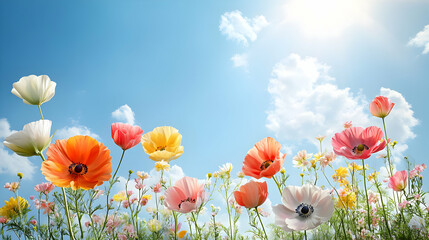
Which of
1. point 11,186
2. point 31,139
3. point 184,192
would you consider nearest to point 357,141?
point 184,192

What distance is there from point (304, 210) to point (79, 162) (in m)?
0.75

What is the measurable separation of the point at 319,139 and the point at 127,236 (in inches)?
61.9

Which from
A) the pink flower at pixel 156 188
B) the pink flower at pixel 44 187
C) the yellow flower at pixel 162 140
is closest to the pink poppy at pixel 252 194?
the yellow flower at pixel 162 140

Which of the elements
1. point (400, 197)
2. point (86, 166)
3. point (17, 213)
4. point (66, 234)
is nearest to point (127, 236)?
point (66, 234)

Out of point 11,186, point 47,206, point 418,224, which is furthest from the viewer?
point 11,186

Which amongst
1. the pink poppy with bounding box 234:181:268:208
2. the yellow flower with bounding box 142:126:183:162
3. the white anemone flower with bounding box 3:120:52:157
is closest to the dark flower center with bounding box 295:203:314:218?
the pink poppy with bounding box 234:181:268:208

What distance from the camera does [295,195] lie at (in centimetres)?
100

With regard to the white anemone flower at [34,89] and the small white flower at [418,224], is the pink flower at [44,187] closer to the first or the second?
the white anemone flower at [34,89]

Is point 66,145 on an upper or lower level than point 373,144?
lower

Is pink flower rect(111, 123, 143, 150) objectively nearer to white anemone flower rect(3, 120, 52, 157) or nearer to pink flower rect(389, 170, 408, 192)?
white anemone flower rect(3, 120, 52, 157)

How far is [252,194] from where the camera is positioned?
966 mm

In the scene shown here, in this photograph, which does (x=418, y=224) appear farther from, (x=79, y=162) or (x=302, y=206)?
(x=79, y=162)

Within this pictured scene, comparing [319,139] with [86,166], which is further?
[319,139]

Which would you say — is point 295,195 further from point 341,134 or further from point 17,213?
point 17,213
